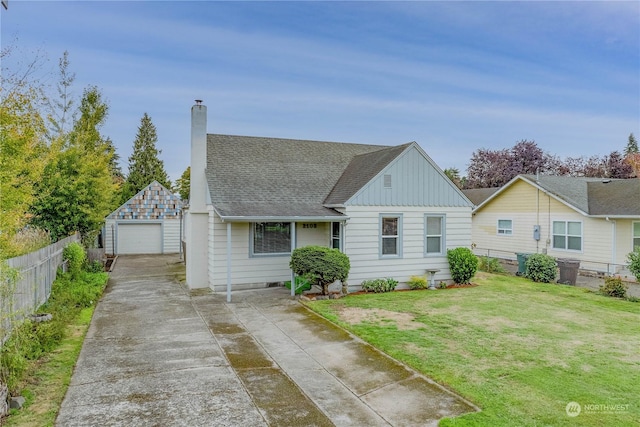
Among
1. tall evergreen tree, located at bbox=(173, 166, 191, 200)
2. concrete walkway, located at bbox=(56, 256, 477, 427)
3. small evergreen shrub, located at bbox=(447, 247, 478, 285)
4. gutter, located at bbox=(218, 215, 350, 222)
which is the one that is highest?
tall evergreen tree, located at bbox=(173, 166, 191, 200)

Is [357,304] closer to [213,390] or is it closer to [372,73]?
[213,390]

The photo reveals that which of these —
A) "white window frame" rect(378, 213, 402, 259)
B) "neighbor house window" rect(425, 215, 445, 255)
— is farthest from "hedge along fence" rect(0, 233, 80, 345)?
"neighbor house window" rect(425, 215, 445, 255)

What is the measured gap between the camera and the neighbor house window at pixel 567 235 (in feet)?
59.1

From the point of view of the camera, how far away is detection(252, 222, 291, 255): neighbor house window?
13.2 metres

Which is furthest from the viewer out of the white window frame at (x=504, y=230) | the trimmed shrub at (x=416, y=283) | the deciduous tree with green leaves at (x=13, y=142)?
the white window frame at (x=504, y=230)

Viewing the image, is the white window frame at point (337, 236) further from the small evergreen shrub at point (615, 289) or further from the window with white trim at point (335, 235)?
the small evergreen shrub at point (615, 289)

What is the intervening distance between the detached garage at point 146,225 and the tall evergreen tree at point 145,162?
14988 millimetres

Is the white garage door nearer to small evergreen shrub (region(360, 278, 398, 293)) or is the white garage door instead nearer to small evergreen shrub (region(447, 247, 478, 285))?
small evergreen shrub (region(360, 278, 398, 293))

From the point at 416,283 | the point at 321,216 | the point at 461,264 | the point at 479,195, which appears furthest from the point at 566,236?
the point at 321,216

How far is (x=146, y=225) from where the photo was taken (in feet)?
87.0

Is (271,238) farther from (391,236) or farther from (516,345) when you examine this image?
(516,345)

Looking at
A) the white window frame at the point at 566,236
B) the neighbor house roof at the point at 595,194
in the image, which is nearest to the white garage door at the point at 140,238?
the neighbor house roof at the point at 595,194

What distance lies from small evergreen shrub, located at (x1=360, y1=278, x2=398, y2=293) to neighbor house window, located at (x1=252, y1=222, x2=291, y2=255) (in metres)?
2.88

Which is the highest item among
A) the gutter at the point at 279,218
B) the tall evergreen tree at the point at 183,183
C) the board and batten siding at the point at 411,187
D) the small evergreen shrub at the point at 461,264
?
the tall evergreen tree at the point at 183,183
